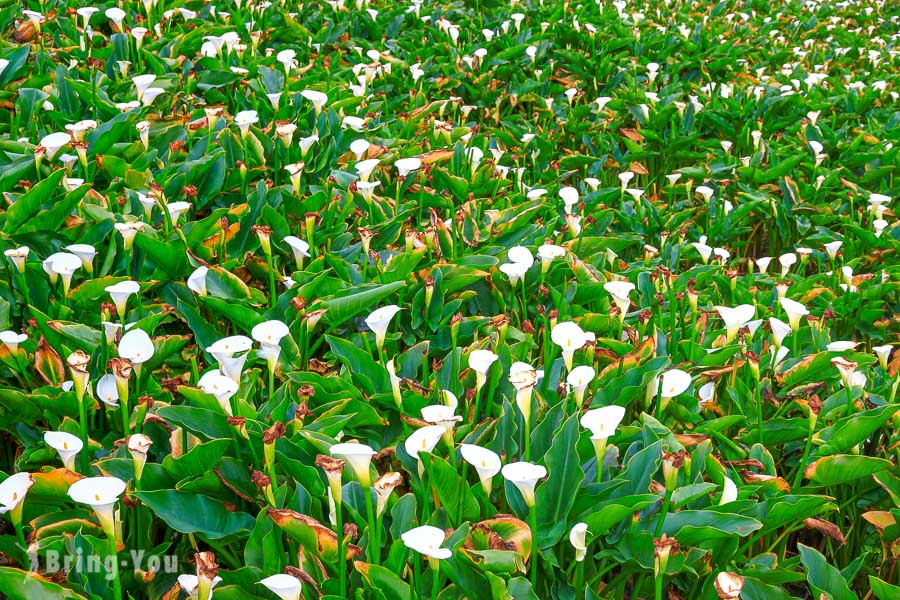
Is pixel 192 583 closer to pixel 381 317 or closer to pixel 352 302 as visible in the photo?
pixel 381 317

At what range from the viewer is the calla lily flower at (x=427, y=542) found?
1.46 m

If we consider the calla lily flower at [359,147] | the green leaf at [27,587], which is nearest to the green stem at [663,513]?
the green leaf at [27,587]

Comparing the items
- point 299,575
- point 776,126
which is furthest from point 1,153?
point 776,126

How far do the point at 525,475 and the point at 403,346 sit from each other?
3.66 feet

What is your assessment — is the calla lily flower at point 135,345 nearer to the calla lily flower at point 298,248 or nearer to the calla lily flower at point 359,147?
the calla lily flower at point 298,248

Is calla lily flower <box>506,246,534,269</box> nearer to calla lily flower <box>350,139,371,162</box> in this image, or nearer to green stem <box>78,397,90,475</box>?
calla lily flower <box>350,139,371,162</box>

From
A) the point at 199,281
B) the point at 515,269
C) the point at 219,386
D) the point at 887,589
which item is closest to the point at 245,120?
the point at 199,281

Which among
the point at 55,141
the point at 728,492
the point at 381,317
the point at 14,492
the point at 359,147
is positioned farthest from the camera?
the point at 359,147

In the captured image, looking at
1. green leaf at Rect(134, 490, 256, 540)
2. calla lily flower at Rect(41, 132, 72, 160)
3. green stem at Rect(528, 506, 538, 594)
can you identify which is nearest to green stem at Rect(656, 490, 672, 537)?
green stem at Rect(528, 506, 538, 594)

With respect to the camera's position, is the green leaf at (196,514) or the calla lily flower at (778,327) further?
the calla lily flower at (778,327)

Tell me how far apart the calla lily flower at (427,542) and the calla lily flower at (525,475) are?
0.64 ft

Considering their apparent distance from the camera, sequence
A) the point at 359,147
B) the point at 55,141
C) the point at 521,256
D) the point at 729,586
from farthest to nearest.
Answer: the point at 359,147 → the point at 55,141 → the point at 521,256 → the point at 729,586

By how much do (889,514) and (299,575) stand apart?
59.7 inches

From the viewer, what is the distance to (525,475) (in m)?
1.64
